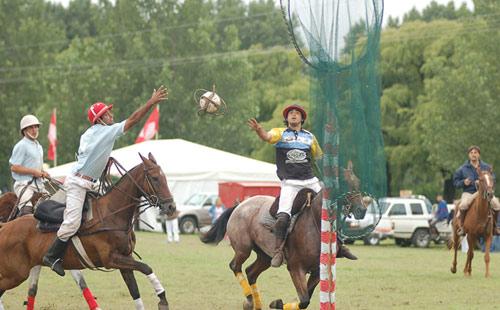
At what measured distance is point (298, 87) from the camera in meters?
75.6

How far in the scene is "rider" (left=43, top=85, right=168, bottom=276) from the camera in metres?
13.3

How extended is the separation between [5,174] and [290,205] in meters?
60.7

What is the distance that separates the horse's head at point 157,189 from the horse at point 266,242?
1.61m

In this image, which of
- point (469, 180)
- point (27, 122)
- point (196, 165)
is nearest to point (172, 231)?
point (196, 165)

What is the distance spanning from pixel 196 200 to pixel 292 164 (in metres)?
34.1

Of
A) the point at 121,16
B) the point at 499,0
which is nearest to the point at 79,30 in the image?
the point at 121,16

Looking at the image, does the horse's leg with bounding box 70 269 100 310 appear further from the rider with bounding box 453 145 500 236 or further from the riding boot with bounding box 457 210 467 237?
the riding boot with bounding box 457 210 467 237

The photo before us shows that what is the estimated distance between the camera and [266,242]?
48.1 ft

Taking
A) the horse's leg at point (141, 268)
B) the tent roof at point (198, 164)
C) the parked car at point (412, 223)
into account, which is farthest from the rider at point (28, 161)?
the tent roof at point (198, 164)

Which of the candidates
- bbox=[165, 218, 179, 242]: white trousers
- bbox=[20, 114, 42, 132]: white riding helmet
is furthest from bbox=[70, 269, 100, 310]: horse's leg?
bbox=[165, 218, 179, 242]: white trousers

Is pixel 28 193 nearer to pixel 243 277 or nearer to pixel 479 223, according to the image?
pixel 243 277

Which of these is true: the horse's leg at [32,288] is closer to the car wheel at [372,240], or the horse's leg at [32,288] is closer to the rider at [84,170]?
the rider at [84,170]

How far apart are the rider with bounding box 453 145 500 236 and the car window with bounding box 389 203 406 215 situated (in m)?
16.6

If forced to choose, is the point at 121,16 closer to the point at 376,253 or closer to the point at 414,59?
the point at 414,59
